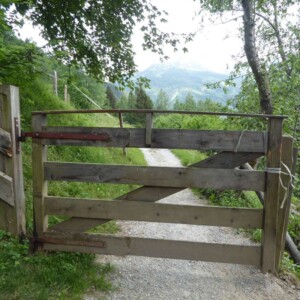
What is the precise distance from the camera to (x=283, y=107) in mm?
7398

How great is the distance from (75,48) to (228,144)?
235 inches

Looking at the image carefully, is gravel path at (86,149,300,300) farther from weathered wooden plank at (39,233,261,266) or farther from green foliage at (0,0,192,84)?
green foliage at (0,0,192,84)

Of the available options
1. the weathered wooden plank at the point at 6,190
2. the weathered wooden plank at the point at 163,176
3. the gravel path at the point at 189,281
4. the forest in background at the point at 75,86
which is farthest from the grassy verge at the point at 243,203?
the weathered wooden plank at the point at 6,190

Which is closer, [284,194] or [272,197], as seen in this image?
[272,197]

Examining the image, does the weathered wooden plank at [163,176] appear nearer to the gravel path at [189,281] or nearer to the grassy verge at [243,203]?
the gravel path at [189,281]

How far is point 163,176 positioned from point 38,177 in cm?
168

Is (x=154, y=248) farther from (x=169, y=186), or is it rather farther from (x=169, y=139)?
(x=169, y=139)

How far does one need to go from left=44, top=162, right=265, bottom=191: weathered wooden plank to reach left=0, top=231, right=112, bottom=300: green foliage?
108 cm

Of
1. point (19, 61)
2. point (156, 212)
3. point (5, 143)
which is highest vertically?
point (19, 61)

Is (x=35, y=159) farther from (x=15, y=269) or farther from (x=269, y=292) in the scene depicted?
(x=269, y=292)

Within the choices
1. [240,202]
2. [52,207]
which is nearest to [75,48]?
[52,207]

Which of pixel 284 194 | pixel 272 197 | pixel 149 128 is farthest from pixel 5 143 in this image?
pixel 284 194

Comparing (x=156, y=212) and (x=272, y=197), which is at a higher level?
(x=272, y=197)

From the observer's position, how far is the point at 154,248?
3.78 m
